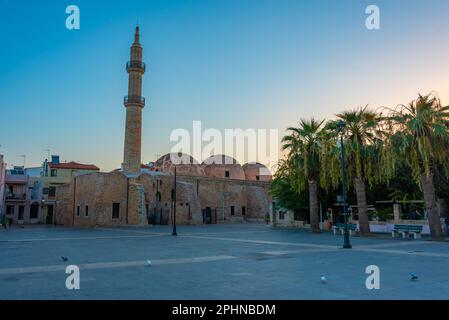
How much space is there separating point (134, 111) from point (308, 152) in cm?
2299

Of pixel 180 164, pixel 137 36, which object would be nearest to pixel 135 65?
pixel 137 36

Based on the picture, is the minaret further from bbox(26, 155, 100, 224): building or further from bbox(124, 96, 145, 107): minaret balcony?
bbox(26, 155, 100, 224): building

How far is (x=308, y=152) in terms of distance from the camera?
1024 inches

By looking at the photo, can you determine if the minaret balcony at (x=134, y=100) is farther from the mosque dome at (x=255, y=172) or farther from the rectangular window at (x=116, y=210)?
the mosque dome at (x=255, y=172)

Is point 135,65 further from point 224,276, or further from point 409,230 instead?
point 224,276

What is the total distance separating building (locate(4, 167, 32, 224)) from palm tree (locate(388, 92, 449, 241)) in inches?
2066

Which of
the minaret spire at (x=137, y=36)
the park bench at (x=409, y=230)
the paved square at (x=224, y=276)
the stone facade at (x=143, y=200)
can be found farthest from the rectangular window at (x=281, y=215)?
the minaret spire at (x=137, y=36)

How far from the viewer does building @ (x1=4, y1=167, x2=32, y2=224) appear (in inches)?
2137

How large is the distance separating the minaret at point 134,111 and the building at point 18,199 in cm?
2308

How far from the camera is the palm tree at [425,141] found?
18.8m

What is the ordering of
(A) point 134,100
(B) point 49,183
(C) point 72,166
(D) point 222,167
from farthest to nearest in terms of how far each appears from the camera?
(D) point 222,167 < (C) point 72,166 < (B) point 49,183 < (A) point 134,100

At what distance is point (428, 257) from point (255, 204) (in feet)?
150

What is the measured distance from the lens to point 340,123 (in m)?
16.8

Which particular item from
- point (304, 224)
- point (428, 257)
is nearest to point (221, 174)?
point (304, 224)
